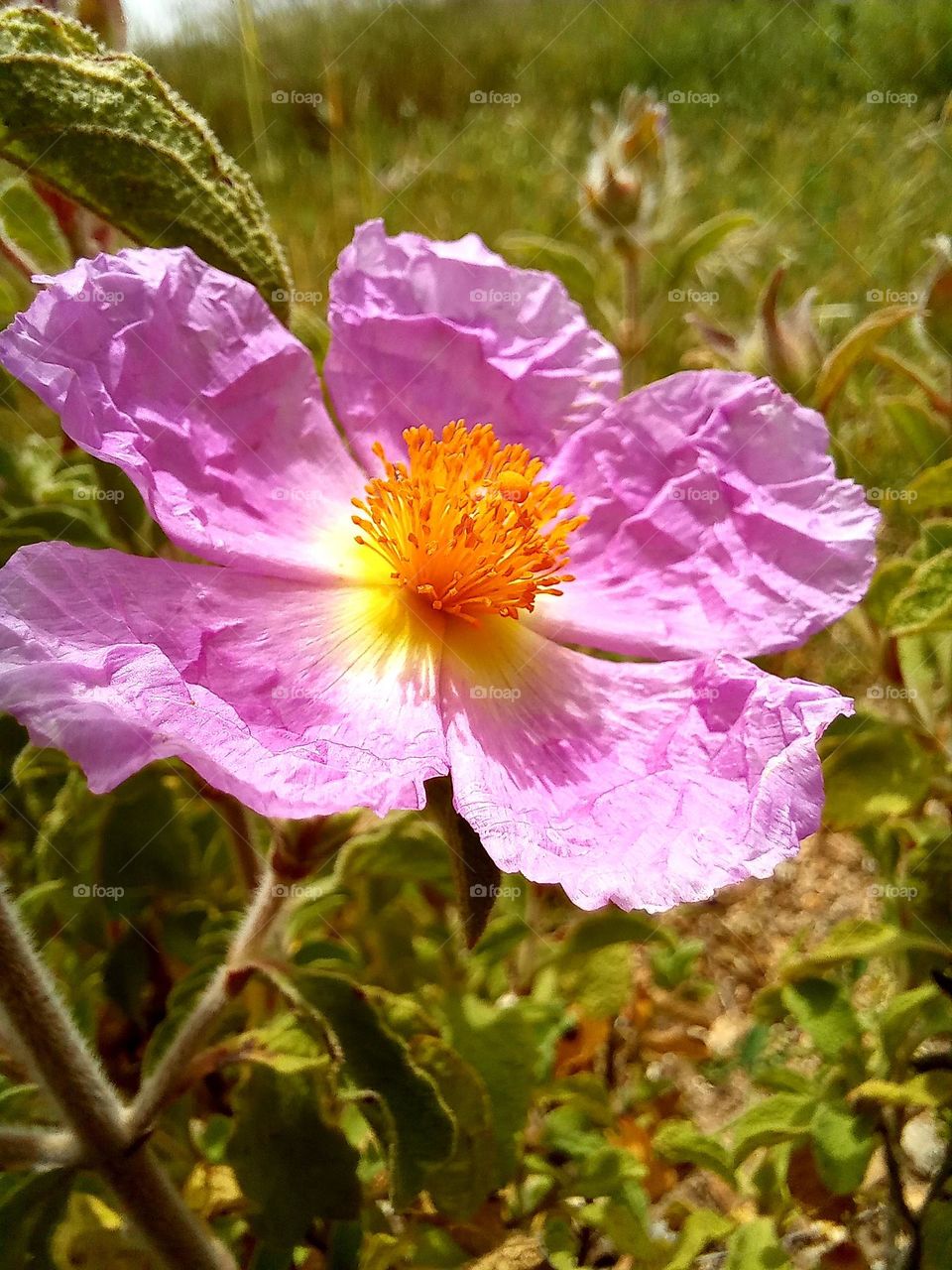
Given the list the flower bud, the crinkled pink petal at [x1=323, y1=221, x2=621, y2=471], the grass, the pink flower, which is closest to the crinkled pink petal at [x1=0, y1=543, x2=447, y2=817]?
the pink flower

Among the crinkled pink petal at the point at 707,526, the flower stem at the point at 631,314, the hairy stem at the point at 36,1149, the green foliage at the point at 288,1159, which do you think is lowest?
the green foliage at the point at 288,1159

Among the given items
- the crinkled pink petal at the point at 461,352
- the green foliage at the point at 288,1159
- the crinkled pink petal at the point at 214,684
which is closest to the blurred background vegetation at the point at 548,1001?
the green foliage at the point at 288,1159

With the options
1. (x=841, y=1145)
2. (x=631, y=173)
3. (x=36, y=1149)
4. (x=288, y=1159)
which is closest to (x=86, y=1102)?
(x=36, y=1149)

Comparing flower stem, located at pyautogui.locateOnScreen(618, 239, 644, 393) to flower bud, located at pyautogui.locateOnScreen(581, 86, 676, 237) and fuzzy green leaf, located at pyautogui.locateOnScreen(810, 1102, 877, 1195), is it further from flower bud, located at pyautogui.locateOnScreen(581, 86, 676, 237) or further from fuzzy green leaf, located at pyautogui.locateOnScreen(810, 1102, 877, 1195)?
fuzzy green leaf, located at pyautogui.locateOnScreen(810, 1102, 877, 1195)

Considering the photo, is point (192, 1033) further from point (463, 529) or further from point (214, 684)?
point (463, 529)

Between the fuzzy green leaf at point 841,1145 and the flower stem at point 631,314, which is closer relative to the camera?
the fuzzy green leaf at point 841,1145

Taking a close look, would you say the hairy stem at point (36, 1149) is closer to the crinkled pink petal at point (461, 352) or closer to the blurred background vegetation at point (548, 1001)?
the blurred background vegetation at point (548, 1001)

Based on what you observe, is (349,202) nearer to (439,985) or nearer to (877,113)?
(877,113)

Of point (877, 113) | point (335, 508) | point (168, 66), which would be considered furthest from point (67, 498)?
point (168, 66)
